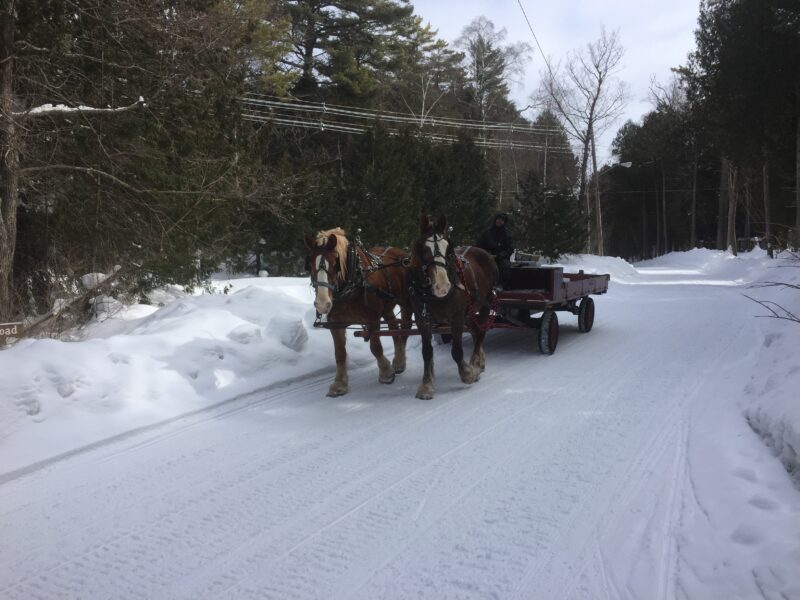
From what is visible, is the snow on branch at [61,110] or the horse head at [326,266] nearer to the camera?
the horse head at [326,266]

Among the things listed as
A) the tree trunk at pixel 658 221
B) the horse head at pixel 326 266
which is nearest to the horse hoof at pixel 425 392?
the horse head at pixel 326 266

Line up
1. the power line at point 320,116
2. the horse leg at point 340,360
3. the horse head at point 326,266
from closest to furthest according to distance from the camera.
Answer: the horse head at point 326,266 < the horse leg at point 340,360 < the power line at point 320,116

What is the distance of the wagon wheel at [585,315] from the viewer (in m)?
9.95

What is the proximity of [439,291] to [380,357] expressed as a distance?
129 cm

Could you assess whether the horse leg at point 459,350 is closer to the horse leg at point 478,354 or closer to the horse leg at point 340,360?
the horse leg at point 478,354

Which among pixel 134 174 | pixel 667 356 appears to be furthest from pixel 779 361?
pixel 134 174

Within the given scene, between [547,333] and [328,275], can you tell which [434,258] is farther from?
[547,333]

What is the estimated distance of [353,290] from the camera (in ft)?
20.3

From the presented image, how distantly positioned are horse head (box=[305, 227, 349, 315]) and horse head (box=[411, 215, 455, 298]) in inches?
32.9

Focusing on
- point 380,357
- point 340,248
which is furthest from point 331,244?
point 380,357

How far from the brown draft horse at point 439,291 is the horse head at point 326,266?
0.85m

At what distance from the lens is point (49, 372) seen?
5336 mm

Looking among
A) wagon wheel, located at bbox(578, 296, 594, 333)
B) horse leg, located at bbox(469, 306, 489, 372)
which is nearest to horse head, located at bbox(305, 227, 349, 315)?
horse leg, located at bbox(469, 306, 489, 372)

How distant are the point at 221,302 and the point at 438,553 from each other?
6.69 metres
